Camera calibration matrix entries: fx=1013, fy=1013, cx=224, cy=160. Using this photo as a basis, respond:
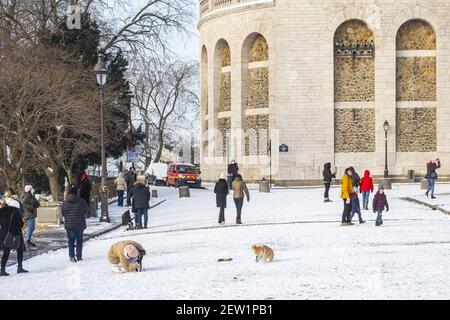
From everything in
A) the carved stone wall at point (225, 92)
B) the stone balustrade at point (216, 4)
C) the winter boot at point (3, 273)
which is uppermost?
the stone balustrade at point (216, 4)

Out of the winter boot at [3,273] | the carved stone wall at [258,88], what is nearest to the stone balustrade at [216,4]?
the carved stone wall at [258,88]

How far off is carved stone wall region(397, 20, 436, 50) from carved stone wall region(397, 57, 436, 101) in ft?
2.44

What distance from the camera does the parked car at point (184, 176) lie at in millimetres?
60188

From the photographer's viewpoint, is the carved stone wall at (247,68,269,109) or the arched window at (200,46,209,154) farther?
the arched window at (200,46,209,154)

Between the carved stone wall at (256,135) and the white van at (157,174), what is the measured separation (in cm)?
1246

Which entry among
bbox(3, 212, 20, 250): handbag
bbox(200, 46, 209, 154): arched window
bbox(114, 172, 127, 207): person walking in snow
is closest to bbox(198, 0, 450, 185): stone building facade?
bbox(200, 46, 209, 154): arched window

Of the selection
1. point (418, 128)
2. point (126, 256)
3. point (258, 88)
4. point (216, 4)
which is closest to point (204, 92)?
point (216, 4)

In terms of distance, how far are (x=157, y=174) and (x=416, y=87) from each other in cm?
2631

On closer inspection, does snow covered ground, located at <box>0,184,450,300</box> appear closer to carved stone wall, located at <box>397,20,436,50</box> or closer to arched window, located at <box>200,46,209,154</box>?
carved stone wall, located at <box>397,20,436,50</box>

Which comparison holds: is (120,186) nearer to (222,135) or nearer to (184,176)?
(184,176)

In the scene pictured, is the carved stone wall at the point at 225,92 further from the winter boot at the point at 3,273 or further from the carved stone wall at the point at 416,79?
the winter boot at the point at 3,273

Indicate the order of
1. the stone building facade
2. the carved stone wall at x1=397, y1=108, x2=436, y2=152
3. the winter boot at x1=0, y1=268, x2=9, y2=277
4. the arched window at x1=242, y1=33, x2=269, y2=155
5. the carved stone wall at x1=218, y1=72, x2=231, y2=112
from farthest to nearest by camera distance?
1. the carved stone wall at x1=218, y1=72, x2=231, y2=112
2. the arched window at x1=242, y1=33, x2=269, y2=155
3. the carved stone wall at x1=397, y1=108, x2=436, y2=152
4. the stone building facade
5. the winter boot at x1=0, y1=268, x2=9, y2=277

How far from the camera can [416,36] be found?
197 feet

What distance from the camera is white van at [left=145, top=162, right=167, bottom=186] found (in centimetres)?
7612
